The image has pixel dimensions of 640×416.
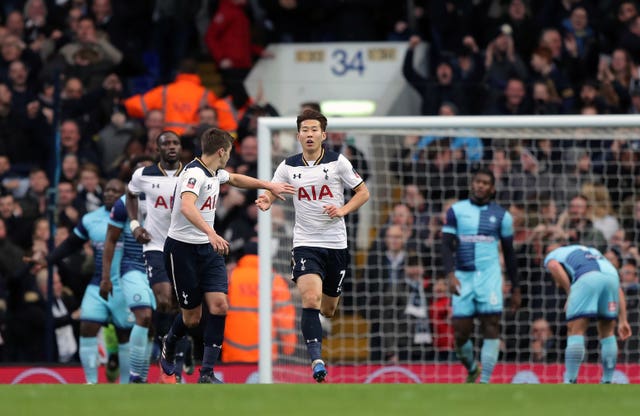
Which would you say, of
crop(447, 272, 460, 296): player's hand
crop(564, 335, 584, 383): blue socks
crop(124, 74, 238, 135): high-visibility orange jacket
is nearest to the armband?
crop(447, 272, 460, 296): player's hand

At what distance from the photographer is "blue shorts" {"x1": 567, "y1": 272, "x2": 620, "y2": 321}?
518 inches

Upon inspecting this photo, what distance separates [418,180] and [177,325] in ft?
17.5

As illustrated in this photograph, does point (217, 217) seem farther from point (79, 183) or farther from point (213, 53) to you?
point (213, 53)

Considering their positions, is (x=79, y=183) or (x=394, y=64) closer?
(x=79, y=183)

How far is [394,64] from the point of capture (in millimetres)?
18750

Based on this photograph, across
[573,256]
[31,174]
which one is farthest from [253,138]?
[573,256]

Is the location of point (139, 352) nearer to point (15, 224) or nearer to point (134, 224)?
point (134, 224)

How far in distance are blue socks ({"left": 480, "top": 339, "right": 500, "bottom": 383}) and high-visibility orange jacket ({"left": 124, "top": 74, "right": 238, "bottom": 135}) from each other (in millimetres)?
4616

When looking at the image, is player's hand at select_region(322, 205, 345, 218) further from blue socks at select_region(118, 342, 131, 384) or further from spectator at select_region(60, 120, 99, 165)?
spectator at select_region(60, 120, 99, 165)

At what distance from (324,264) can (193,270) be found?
107 cm

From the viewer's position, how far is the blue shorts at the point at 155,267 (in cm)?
1232

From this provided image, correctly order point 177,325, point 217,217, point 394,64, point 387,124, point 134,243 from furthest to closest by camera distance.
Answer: point 394,64, point 217,217, point 387,124, point 134,243, point 177,325

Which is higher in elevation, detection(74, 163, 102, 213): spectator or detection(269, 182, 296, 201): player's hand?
detection(74, 163, 102, 213): spectator

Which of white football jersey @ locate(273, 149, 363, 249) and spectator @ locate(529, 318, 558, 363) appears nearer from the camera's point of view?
white football jersey @ locate(273, 149, 363, 249)
